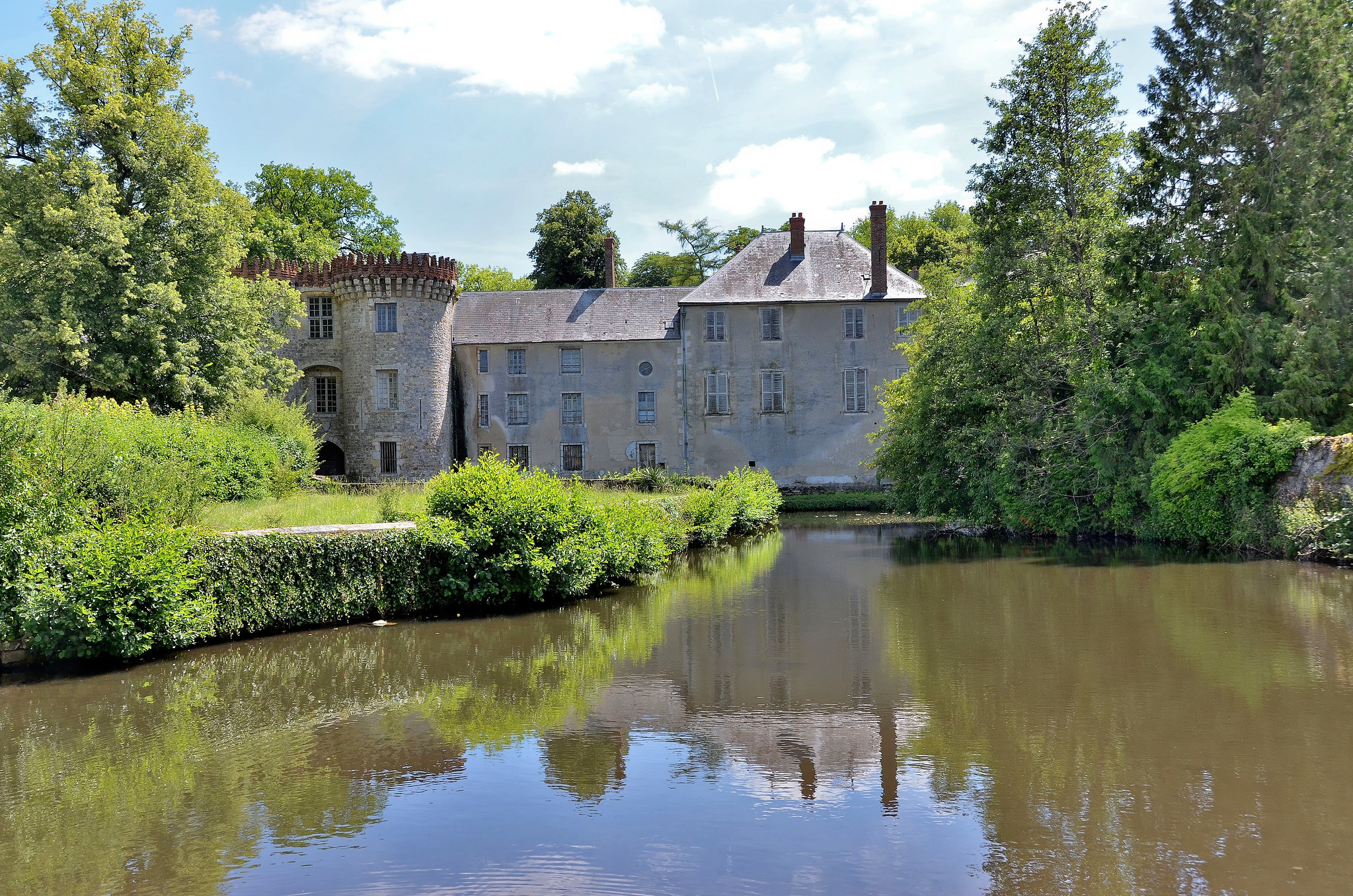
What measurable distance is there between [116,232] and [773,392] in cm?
2191

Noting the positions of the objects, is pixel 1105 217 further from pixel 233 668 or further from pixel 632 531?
pixel 233 668

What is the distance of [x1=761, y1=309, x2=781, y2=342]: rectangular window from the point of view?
115 ft

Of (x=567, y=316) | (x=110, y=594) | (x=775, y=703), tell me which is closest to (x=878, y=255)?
(x=567, y=316)

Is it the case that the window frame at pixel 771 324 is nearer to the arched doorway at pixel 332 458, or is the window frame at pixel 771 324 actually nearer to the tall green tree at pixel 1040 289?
the tall green tree at pixel 1040 289

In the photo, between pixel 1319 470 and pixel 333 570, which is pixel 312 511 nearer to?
pixel 333 570

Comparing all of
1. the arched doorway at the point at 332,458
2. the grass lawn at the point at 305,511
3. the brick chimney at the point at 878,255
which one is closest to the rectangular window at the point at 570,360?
the arched doorway at the point at 332,458

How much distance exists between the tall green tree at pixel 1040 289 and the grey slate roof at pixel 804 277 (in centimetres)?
1085

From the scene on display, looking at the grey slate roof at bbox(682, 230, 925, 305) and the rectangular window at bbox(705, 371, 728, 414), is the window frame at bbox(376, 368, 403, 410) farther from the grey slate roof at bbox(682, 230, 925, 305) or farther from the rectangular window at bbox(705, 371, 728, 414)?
the rectangular window at bbox(705, 371, 728, 414)

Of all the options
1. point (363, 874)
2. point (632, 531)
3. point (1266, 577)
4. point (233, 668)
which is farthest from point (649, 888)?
point (1266, 577)

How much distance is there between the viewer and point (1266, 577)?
1409 cm

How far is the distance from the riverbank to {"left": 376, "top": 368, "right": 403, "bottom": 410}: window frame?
19.4 metres

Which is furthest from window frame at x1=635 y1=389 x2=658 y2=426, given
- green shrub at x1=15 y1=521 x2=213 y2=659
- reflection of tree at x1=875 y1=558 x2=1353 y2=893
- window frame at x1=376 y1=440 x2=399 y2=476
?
green shrub at x1=15 y1=521 x2=213 y2=659

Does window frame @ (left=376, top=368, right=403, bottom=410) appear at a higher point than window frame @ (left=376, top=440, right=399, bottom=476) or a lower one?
higher

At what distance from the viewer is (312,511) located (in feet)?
47.5
